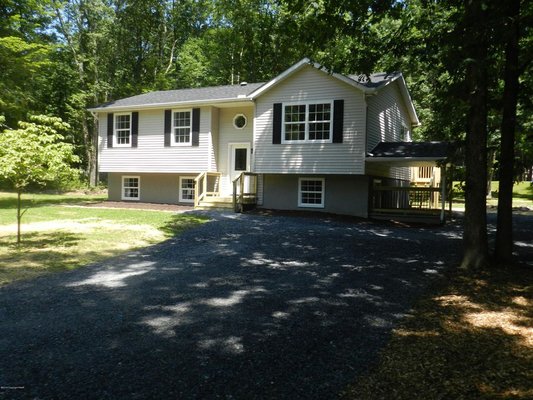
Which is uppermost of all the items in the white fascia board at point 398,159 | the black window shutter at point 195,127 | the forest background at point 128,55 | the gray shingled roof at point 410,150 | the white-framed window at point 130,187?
the forest background at point 128,55

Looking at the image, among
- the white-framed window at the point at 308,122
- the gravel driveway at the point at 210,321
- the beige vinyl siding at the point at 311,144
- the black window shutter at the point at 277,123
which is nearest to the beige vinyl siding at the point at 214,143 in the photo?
the beige vinyl siding at the point at 311,144

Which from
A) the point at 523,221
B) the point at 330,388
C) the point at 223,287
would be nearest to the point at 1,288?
the point at 223,287

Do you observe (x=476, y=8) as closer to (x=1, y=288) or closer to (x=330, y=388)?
(x=330, y=388)

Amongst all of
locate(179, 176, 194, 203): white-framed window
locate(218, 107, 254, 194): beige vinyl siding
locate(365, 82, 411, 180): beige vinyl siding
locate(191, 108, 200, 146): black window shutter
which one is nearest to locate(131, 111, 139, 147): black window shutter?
locate(179, 176, 194, 203): white-framed window

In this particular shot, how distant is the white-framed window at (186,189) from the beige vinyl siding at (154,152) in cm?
117

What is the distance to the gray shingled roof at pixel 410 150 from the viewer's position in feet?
52.1

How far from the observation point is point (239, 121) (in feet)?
66.6

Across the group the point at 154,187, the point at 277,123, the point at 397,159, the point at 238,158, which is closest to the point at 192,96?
the point at 238,158

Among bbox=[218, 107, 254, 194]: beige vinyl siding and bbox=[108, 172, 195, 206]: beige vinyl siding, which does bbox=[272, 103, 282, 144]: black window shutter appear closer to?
bbox=[218, 107, 254, 194]: beige vinyl siding

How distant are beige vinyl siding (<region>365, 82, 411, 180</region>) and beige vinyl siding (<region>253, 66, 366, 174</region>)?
1.99ft

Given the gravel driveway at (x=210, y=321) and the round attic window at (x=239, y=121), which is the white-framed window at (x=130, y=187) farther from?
the gravel driveway at (x=210, y=321)

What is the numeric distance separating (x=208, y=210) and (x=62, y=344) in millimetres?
13242

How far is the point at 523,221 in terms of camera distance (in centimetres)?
1641

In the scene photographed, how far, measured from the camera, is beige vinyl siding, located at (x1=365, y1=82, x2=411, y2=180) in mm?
17297
